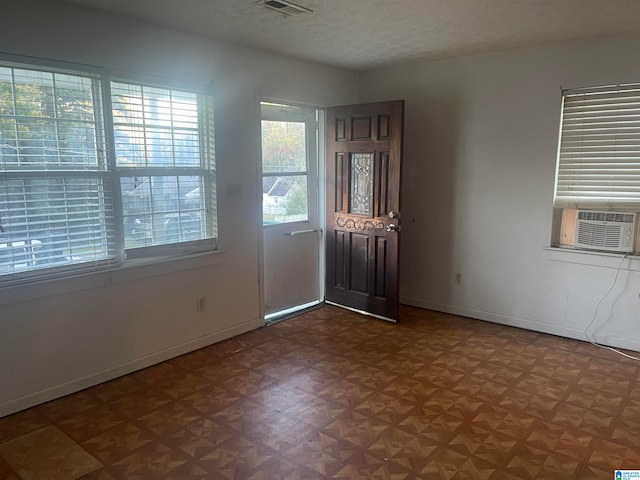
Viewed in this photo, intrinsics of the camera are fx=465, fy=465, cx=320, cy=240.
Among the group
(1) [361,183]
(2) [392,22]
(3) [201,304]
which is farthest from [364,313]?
(2) [392,22]

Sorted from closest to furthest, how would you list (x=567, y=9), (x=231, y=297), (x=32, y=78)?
(x=32, y=78) < (x=567, y=9) < (x=231, y=297)

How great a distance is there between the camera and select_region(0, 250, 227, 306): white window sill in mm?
2643

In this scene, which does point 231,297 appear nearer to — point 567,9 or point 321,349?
point 321,349

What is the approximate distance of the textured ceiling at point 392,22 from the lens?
272cm

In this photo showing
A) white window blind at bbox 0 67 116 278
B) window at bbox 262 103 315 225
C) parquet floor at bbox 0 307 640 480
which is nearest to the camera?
parquet floor at bbox 0 307 640 480

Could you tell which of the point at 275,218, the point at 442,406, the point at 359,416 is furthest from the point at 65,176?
the point at 442,406

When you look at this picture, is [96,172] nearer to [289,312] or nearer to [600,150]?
[289,312]

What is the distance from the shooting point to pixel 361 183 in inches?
172

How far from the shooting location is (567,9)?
282cm

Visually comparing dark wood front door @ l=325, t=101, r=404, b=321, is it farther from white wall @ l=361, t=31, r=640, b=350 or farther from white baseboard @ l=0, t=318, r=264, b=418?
white baseboard @ l=0, t=318, r=264, b=418

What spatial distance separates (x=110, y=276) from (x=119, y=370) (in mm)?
659

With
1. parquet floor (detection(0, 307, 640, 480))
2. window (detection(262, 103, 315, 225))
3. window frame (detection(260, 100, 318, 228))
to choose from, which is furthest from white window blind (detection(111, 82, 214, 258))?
parquet floor (detection(0, 307, 640, 480))

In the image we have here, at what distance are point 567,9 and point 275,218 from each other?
2743 mm

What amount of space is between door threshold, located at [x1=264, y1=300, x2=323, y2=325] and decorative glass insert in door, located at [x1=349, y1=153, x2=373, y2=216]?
104 centimetres
